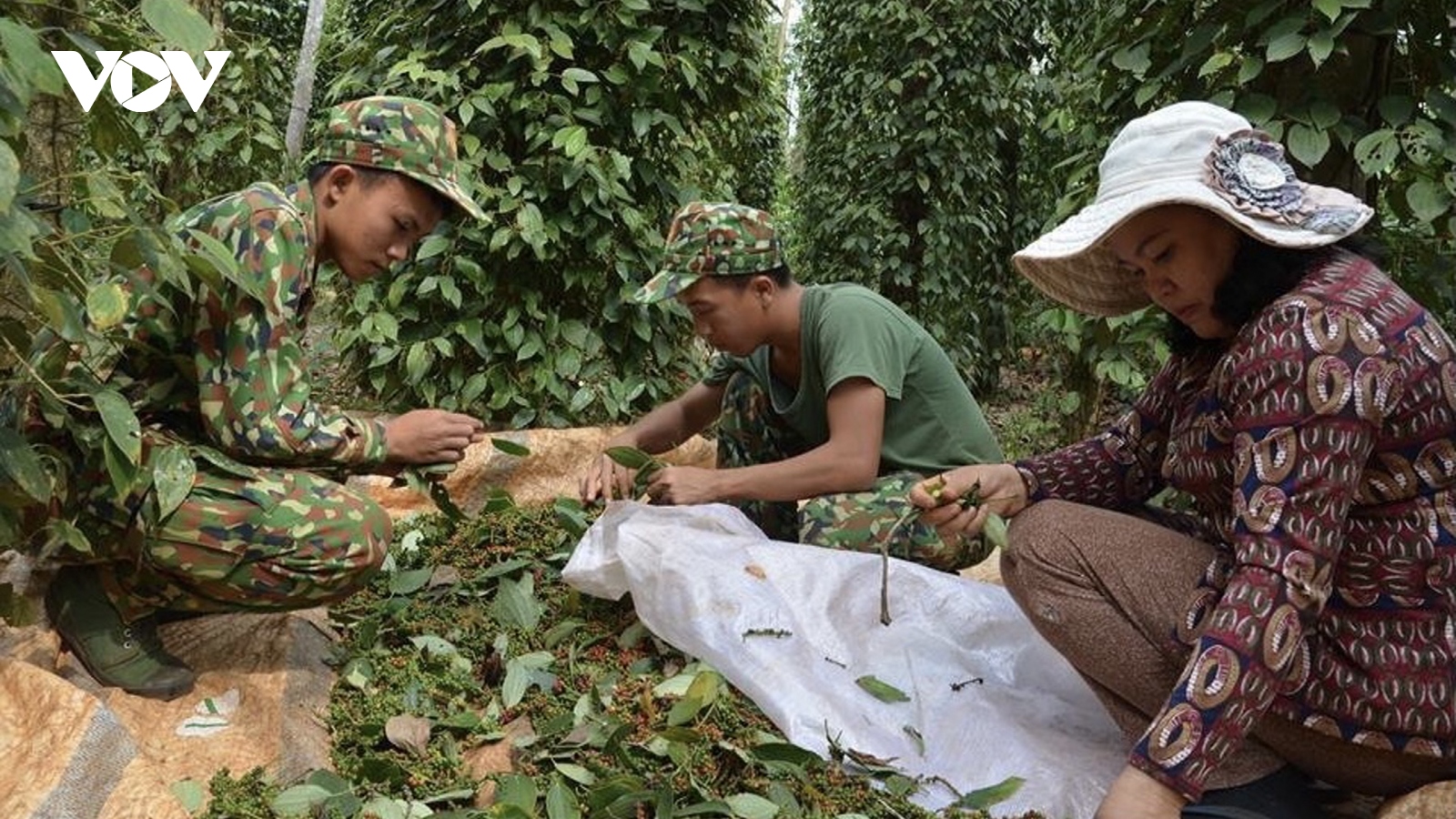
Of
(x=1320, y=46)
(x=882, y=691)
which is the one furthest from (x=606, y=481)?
(x=1320, y=46)

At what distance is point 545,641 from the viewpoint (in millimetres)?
2402

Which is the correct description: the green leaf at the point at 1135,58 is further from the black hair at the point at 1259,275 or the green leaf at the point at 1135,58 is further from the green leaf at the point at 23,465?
the green leaf at the point at 23,465

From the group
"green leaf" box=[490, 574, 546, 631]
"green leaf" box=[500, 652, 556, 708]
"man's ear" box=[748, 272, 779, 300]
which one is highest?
"man's ear" box=[748, 272, 779, 300]

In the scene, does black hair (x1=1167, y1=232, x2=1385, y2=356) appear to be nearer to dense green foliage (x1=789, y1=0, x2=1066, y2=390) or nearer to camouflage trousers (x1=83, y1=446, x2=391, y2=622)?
camouflage trousers (x1=83, y1=446, x2=391, y2=622)

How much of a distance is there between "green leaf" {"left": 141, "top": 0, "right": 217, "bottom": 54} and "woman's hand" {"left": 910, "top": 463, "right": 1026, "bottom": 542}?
1.27 meters

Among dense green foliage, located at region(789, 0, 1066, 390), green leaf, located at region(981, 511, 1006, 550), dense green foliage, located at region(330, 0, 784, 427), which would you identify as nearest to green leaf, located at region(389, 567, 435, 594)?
green leaf, located at region(981, 511, 1006, 550)

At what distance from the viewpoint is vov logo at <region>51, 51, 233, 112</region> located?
165 centimetres

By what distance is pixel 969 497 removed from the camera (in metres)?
2.10

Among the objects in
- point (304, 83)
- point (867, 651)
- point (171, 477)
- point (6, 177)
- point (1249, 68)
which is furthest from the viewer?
point (304, 83)

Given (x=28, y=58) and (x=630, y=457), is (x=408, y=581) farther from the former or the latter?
(x=28, y=58)

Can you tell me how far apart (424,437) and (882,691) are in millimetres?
902

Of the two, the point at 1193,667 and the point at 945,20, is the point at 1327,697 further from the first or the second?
the point at 945,20

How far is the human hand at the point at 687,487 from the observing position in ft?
8.36

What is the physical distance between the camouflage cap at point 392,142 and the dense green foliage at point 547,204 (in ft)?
5.33
